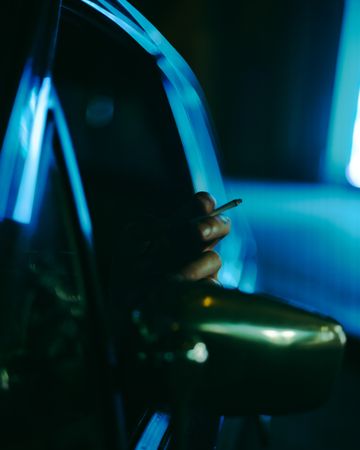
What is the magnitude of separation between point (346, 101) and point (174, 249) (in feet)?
26.0

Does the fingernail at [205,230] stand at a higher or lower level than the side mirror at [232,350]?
higher

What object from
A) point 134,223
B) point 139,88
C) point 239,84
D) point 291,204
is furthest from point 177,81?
point 239,84

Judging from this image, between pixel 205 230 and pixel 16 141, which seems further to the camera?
pixel 205 230

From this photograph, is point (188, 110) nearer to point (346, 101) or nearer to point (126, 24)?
point (126, 24)

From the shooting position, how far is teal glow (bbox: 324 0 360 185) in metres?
7.68

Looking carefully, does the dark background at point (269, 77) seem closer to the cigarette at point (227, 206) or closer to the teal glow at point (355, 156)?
the teal glow at point (355, 156)

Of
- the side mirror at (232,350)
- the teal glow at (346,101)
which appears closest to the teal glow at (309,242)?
the teal glow at (346,101)

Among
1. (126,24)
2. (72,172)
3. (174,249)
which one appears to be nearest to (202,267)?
(174,249)

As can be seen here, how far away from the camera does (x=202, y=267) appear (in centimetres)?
104

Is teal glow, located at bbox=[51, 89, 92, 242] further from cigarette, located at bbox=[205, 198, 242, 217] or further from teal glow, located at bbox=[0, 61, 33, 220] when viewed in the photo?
cigarette, located at bbox=[205, 198, 242, 217]

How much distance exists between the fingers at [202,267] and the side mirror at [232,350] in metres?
0.29

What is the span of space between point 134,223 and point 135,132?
1.67 feet

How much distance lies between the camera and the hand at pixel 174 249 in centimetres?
102

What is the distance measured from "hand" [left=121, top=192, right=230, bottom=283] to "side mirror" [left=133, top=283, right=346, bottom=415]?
281 mm
